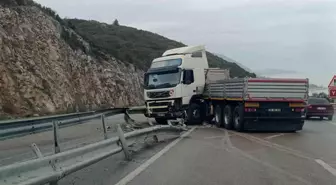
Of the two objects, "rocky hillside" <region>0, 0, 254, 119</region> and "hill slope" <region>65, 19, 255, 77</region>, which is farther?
"hill slope" <region>65, 19, 255, 77</region>

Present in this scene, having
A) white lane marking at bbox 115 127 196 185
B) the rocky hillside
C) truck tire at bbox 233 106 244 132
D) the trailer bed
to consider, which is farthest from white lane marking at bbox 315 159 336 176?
the rocky hillside

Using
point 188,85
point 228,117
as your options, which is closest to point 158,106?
point 188,85

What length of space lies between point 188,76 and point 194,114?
85.6 inches

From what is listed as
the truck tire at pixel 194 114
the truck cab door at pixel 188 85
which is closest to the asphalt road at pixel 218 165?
the truck cab door at pixel 188 85

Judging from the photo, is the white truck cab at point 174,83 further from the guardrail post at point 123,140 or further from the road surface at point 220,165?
the guardrail post at point 123,140

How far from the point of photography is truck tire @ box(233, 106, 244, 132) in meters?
19.1

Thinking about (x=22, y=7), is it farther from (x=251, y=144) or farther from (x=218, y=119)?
(x=251, y=144)

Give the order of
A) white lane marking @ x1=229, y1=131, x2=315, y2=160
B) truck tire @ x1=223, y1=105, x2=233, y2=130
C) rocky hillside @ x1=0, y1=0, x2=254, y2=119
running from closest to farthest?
white lane marking @ x1=229, y1=131, x2=315, y2=160 → truck tire @ x1=223, y1=105, x2=233, y2=130 → rocky hillside @ x1=0, y1=0, x2=254, y2=119

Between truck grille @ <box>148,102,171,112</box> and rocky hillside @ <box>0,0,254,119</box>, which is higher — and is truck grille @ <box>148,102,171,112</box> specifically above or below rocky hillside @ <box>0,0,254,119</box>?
below

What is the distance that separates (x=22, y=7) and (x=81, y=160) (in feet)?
85.5

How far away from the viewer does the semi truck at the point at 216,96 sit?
1880cm

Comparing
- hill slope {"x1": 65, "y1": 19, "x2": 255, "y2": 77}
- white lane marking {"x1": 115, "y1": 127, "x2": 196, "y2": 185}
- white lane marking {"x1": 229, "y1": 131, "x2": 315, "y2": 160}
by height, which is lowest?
white lane marking {"x1": 229, "y1": 131, "x2": 315, "y2": 160}

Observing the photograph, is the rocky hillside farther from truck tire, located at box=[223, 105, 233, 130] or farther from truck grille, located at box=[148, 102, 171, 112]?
truck tire, located at box=[223, 105, 233, 130]

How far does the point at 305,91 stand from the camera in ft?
62.0
